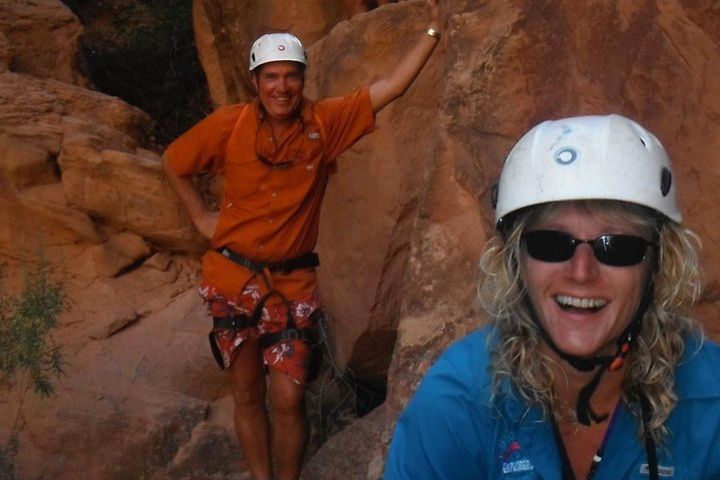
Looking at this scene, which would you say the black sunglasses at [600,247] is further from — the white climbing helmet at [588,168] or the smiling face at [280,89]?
the smiling face at [280,89]

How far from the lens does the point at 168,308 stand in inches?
245

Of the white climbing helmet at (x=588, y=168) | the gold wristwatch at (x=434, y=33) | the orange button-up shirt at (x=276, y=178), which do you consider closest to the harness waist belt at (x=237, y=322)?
the orange button-up shirt at (x=276, y=178)

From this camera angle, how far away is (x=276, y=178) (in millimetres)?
4598

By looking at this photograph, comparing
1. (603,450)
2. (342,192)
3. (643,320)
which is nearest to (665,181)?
(643,320)

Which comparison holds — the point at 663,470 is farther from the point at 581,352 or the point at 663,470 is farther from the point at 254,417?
the point at 254,417

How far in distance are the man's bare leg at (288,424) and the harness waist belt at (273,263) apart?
17.8 inches

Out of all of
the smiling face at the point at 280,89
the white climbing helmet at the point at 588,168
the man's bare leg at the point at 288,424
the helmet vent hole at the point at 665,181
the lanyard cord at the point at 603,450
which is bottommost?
the man's bare leg at the point at 288,424

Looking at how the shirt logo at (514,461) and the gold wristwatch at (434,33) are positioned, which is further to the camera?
the gold wristwatch at (434,33)

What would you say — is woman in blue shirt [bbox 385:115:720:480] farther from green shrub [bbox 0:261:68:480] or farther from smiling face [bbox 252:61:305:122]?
green shrub [bbox 0:261:68:480]

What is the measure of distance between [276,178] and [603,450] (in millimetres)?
2701

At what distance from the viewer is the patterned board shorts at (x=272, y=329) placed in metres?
4.66

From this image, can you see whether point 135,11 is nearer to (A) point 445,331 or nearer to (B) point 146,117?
(B) point 146,117

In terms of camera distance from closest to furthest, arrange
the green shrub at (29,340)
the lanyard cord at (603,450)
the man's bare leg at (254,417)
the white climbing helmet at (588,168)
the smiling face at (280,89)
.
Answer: the lanyard cord at (603,450) < the white climbing helmet at (588,168) < the smiling face at (280,89) < the man's bare leg at (254,417) < the green shrub at (29,340)

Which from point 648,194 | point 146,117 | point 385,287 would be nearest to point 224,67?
point 146,117
